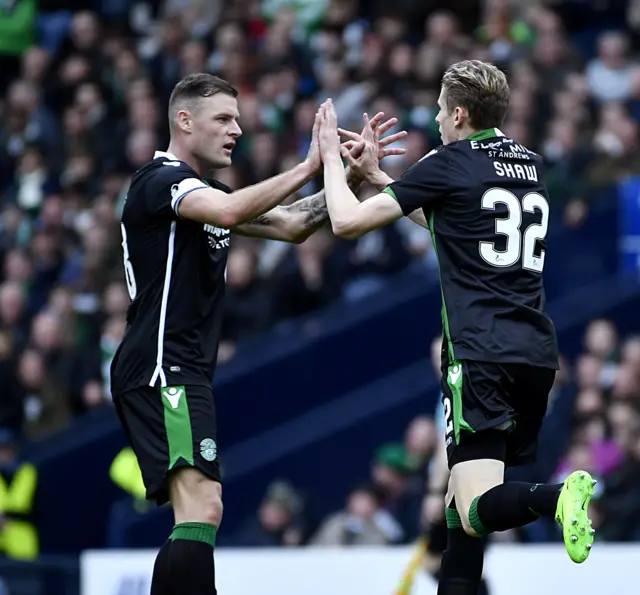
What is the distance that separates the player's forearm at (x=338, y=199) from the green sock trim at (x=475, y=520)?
1149mm

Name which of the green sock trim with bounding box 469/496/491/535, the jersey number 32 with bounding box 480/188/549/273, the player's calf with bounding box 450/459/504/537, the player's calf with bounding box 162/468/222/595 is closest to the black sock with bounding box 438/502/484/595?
the player's calf with bounding box 450/459/504/537

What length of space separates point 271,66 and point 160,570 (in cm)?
945

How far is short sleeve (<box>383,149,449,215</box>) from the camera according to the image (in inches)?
241

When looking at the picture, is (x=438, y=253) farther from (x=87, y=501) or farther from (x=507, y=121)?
(x=87, y=501)

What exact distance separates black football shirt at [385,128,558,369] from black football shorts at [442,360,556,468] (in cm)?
5

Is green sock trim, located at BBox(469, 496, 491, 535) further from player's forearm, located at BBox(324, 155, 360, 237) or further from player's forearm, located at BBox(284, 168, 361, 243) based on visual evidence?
player's forearm, located at BBox(284, 168, 361, 243)

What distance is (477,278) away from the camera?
20.2ft

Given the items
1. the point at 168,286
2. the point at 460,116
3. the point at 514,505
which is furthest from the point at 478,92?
the point at 514,505

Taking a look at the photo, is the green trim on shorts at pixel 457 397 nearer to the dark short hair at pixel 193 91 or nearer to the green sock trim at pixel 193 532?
the green sock trim at pixel 193 532

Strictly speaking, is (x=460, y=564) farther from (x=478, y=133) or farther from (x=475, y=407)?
(x=478, y=133)

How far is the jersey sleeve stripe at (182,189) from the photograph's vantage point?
20.5 ft

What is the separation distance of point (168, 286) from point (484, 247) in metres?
1.27

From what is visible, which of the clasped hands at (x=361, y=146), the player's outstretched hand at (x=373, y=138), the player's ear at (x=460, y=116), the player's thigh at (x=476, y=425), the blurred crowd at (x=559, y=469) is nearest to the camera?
the player's thigh at (x=476, y=425)

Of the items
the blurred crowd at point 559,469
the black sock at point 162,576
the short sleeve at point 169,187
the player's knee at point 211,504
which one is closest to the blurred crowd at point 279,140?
the blurred crowd at point 559,469
